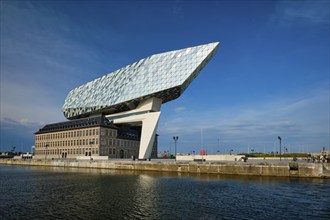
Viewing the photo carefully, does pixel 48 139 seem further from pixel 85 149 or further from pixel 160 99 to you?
pixel 160 99

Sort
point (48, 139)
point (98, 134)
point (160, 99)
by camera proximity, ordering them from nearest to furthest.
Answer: point (160, 99) < point (98, 134) < point (48, 139)

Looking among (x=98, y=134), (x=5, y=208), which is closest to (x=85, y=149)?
(x=98, y=134)

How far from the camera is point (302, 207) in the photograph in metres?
23.7

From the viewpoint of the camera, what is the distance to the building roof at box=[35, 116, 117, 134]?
321 feet


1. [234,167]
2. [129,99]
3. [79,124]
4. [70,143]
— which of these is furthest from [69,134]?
[234,167]

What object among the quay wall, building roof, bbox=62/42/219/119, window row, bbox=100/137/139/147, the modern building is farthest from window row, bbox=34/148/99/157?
the quay wall

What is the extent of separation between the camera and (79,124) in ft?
347

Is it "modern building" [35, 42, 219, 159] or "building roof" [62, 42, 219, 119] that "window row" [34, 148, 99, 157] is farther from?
"building roof" [62, 42, 219, 119]

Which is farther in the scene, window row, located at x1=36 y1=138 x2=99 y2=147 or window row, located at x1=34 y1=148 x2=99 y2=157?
window row, located at x1=34 y1=148 x2=99 y2=157

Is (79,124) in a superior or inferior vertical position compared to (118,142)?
superior

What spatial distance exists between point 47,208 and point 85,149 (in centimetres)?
7945

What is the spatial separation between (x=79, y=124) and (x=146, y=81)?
37.7 m

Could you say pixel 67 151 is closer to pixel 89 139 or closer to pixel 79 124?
pixel 79 124

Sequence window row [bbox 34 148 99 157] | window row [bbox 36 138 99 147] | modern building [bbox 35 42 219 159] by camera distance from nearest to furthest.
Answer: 1. modern building [bbox 35 42 219 159]
2. window row [bbox 36 138 99 147]
3. window row [bbox 34 148 99 157]
